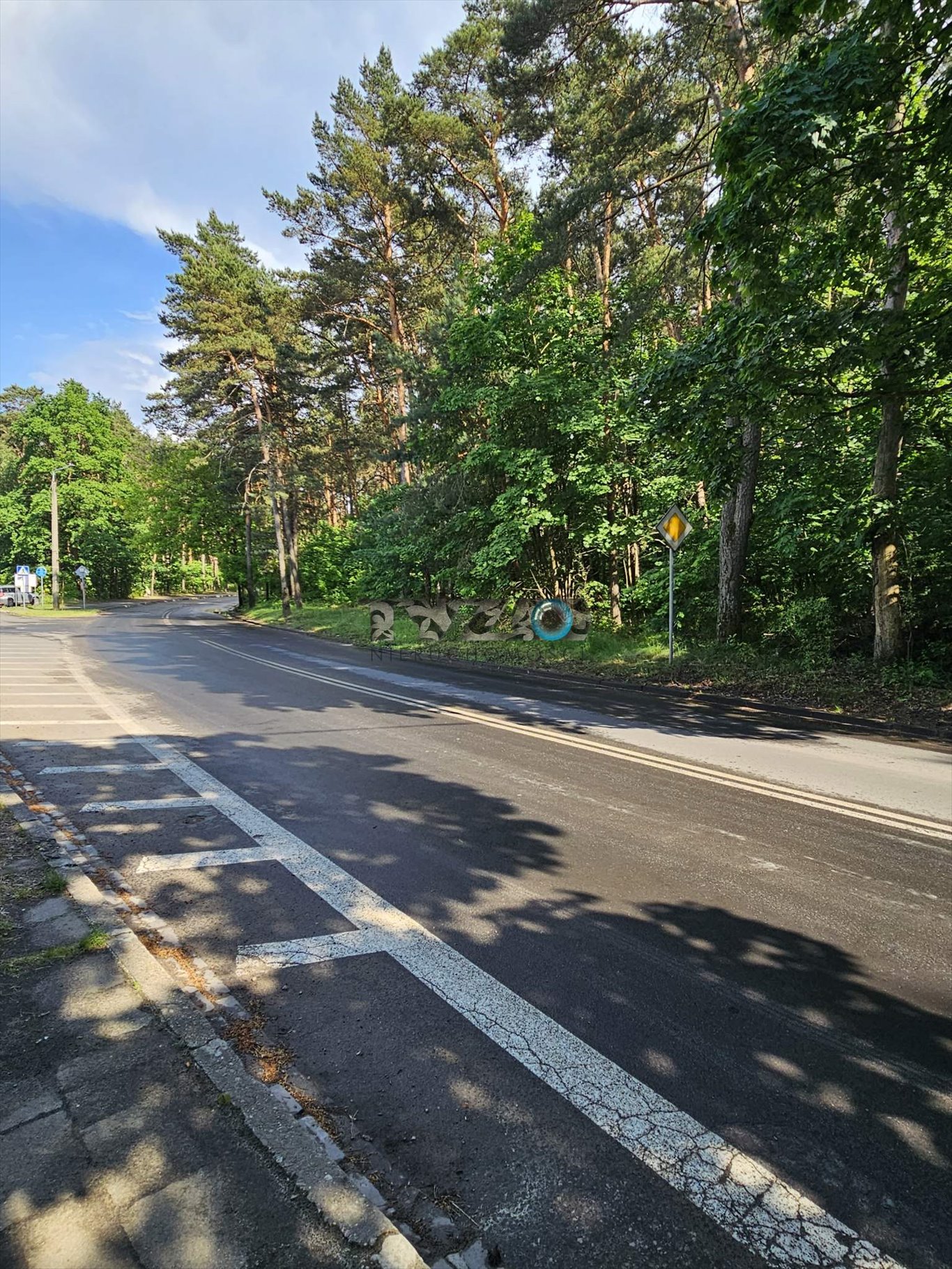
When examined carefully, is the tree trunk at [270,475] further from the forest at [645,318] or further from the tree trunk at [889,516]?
the tree trunk at [889,516]

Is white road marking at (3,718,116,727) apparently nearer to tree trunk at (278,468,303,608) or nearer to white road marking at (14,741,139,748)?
white road marking at (14,741,139,748)

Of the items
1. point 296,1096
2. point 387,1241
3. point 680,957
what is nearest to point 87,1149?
point 296,1096

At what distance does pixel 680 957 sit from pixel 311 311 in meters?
28.5

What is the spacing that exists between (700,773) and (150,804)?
4.96 m

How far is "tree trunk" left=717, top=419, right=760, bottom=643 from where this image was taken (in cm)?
1333

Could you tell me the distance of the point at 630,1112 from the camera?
2.34 metres

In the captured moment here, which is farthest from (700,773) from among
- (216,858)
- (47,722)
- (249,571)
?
(249,571)

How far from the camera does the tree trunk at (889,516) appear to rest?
33.6 feet

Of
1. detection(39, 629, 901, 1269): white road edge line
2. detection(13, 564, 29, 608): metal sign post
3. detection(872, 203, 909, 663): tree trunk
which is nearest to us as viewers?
detection(39, 629, 901, 1269): white road edge line

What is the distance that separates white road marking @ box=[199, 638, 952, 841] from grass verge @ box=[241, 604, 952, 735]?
12.5 ft

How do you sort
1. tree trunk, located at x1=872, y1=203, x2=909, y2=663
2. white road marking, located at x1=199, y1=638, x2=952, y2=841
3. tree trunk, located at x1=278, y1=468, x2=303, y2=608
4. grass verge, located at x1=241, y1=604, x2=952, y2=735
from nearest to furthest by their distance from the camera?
white road marking, located at x1=199, y1=638, x2=952, y2=841
grass verge, located at x1=241, y1=604, x2=952, y2=735
tree trunk, located at x1=872, y1=203, x2=909, y2=663
tree trunk, located at x1=278, y1=468, x2=303, y2=608

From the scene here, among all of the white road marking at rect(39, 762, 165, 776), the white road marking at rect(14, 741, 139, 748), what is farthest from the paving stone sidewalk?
the white road marking at rect(14, 741, 139, 748)

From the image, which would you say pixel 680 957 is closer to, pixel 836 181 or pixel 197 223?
pixel 836 181

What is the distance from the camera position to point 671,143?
15.0 meters
